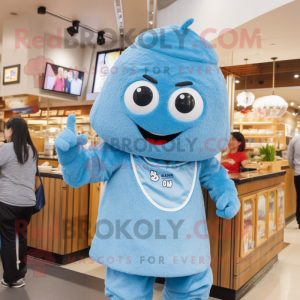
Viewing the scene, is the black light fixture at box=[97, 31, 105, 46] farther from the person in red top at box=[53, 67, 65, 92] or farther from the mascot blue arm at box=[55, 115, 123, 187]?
the mascot blue arm at box=[55, 115, 123, 187]

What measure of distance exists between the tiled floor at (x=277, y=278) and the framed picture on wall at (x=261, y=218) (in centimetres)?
39

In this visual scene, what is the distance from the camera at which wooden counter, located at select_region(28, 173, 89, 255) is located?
11.2 ft

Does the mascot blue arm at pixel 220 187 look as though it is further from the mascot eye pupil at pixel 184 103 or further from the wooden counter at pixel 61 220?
the wooden counter at pixel 61 220

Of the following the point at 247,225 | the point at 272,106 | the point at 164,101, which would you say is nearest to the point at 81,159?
the point at 164,101

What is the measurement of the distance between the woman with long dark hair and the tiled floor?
67 cm

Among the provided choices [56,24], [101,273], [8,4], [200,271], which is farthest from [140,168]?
[56,24]

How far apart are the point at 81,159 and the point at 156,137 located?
389 mm

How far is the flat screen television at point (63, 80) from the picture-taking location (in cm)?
711

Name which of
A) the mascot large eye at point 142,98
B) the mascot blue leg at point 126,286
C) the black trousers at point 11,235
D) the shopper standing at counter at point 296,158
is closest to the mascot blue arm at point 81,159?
the mascot large eye at point 142,98

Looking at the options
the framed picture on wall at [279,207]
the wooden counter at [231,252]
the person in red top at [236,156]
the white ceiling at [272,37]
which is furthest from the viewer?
the person in red top at [236,156]

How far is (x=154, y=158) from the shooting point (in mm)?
1707

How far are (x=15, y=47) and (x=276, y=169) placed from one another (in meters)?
5.67

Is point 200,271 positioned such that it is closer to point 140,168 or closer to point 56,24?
point 140,168

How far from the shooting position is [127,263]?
5.14 feet
